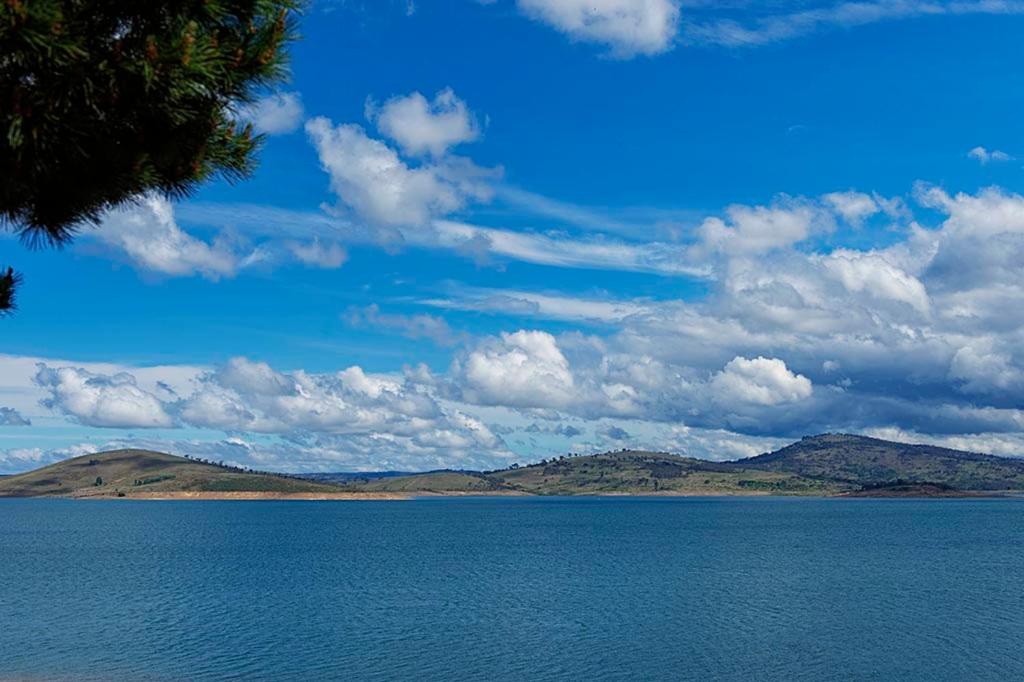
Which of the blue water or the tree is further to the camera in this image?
the blue water

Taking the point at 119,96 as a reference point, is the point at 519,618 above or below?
below

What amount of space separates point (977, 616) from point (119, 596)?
312 ft

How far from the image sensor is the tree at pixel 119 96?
50.6 feet

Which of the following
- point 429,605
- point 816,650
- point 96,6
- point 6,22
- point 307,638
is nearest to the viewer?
point 6,22

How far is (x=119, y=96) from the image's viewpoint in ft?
54.6

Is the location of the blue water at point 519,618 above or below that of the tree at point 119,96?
below

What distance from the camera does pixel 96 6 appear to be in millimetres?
16812

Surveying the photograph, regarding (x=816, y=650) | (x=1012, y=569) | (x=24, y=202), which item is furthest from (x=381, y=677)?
(x=1012, y=569)

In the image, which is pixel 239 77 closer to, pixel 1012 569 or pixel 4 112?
pixel 4 112

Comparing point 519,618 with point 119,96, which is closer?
point 119,96

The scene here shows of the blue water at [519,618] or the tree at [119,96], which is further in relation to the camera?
the blue water at [519,618]

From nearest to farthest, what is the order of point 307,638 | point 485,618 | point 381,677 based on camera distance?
point 381,677, point 307,638, point 485,618

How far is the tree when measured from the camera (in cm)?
1543

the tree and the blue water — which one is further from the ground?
the tree
